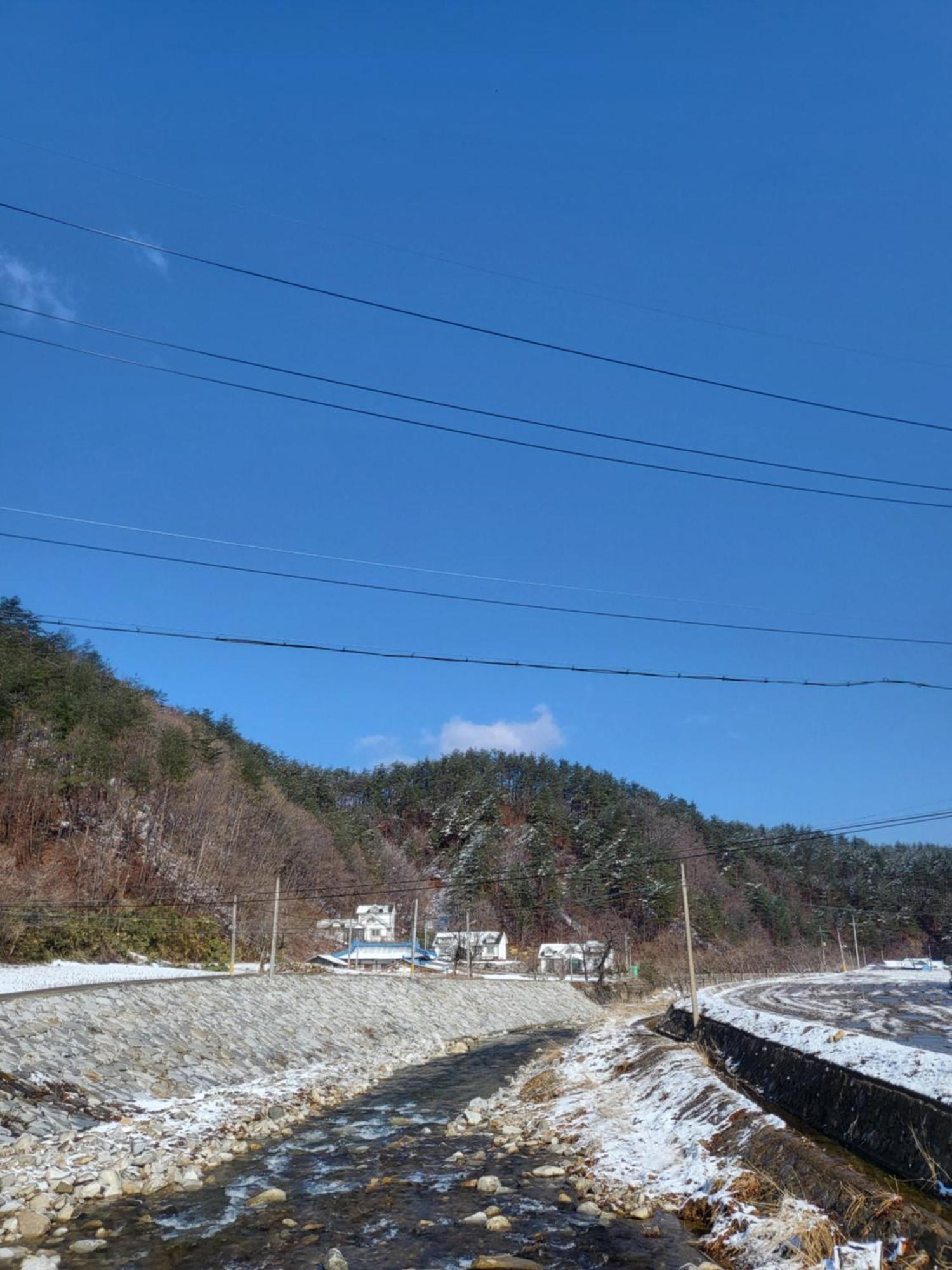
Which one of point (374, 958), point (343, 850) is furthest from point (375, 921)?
point (374, 958)

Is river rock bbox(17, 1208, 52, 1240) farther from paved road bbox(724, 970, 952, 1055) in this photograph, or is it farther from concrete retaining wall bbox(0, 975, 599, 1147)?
paved road bbox(724, 970, 952, 1055)

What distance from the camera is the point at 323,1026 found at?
1217 inches

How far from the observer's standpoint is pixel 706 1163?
38.4ft

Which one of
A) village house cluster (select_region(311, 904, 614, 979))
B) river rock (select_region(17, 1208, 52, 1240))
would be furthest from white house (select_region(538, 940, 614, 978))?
river rock (select_region(17, 1208, 52, 1240))

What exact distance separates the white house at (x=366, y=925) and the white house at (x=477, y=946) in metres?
5.55

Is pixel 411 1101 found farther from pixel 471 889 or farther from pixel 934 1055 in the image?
pixel 471 889

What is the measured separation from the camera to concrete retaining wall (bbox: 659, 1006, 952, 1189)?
34.2 feet

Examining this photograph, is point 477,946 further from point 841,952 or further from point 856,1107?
point 856,1107

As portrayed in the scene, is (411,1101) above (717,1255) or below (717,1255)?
below

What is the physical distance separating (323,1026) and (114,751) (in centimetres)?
3175

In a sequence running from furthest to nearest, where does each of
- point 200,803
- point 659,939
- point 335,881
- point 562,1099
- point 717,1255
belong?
point 659,939
point 335,881
point 200,803
point 562,1099
point 717,1255

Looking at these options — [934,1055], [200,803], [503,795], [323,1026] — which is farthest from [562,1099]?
[503,795]

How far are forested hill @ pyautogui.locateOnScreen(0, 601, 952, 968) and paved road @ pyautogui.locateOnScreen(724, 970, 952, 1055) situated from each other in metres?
6.97

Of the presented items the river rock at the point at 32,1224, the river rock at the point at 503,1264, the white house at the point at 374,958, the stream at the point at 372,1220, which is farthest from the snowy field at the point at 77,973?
the white house at the point at 374,958
